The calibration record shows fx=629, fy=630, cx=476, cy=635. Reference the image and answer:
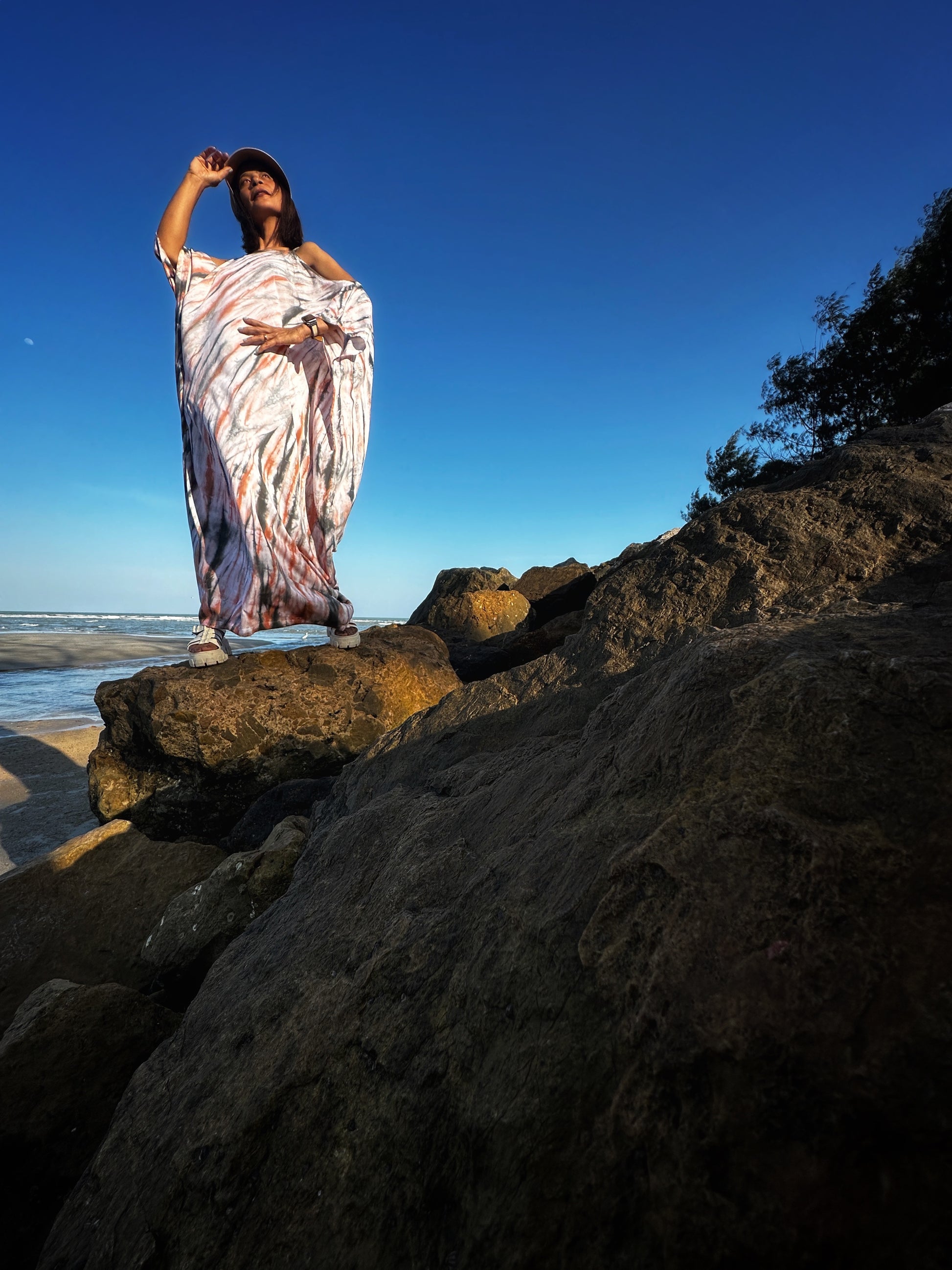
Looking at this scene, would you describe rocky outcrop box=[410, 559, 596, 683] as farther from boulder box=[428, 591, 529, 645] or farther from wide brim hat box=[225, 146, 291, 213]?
wide brim hat box=[225, 146, 291, 213]

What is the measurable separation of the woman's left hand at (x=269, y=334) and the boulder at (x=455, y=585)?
6.35 meters

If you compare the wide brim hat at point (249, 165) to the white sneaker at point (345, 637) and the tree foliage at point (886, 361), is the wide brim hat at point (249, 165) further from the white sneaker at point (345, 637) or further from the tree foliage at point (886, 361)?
the tree foliage at point (886, 361)

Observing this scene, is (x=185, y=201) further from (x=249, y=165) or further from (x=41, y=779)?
(x=41, y=779)

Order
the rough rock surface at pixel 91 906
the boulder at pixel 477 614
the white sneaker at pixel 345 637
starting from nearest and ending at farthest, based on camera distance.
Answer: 1. the rough rock surface at pixel 91 906
2. the white sneaker at pixel 345 637
3. the boulder at pixel 477 614

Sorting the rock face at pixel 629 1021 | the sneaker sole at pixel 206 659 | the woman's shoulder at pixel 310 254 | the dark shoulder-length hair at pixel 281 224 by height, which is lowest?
the rock face at pixel 629 1021

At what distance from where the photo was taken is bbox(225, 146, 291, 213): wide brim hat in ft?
12.0

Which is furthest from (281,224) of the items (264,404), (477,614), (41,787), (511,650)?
(477,614)

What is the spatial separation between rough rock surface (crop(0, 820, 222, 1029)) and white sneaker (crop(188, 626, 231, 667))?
972 mm

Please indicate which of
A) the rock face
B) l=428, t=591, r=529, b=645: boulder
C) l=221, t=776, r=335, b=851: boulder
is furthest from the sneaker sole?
l=428, t=591, r=529, b=645: boulder

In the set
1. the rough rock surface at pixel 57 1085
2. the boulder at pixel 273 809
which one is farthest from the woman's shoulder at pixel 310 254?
the rough rock surface at pixel 57 1085

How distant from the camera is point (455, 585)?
407 inches

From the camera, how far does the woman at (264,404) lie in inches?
142

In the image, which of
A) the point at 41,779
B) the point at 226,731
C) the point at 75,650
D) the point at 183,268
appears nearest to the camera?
the point at 226,731

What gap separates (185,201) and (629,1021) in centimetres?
440
